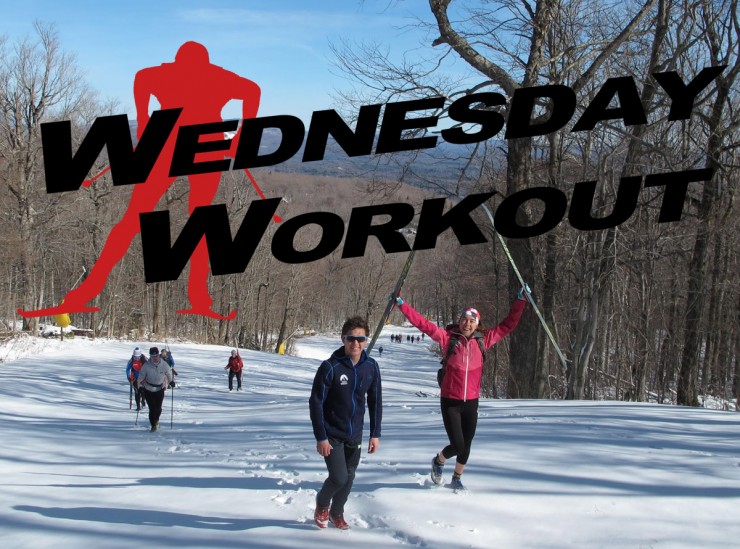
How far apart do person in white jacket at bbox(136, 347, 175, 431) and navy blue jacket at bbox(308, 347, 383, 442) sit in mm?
7907

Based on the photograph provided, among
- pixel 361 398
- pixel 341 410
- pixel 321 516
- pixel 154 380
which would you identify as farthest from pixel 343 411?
Result: pixel 154 380

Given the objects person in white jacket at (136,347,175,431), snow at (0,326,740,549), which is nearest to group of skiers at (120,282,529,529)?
snow at (0,326,740,549)

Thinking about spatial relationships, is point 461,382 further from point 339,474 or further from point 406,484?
point 339,474

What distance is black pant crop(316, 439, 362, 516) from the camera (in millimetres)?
4879

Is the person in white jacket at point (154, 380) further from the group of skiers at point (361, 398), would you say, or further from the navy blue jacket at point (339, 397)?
the navy blue jacket at point (339, 397)

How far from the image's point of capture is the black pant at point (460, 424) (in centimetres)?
571

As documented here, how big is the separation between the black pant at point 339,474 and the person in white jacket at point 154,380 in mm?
7770

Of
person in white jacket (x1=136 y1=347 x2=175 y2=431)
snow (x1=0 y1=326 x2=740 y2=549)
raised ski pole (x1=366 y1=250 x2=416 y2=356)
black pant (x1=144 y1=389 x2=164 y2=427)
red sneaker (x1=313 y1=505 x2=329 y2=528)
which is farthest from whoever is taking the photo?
black pant (x1=144 y1=389 x2=164 y2=427)

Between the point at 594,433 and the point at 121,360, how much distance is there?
23.5 meters

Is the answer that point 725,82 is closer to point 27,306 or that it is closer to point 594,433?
point 594,433

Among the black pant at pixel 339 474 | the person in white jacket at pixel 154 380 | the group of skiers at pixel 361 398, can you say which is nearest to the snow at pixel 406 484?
the black pant at pixel 339 474

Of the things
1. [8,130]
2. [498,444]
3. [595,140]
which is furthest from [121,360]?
[498,444]

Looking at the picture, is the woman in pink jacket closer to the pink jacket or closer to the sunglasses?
the pink jacket

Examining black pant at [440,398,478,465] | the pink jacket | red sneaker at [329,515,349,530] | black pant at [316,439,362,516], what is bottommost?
red sneaker at [329,515,349,530]
